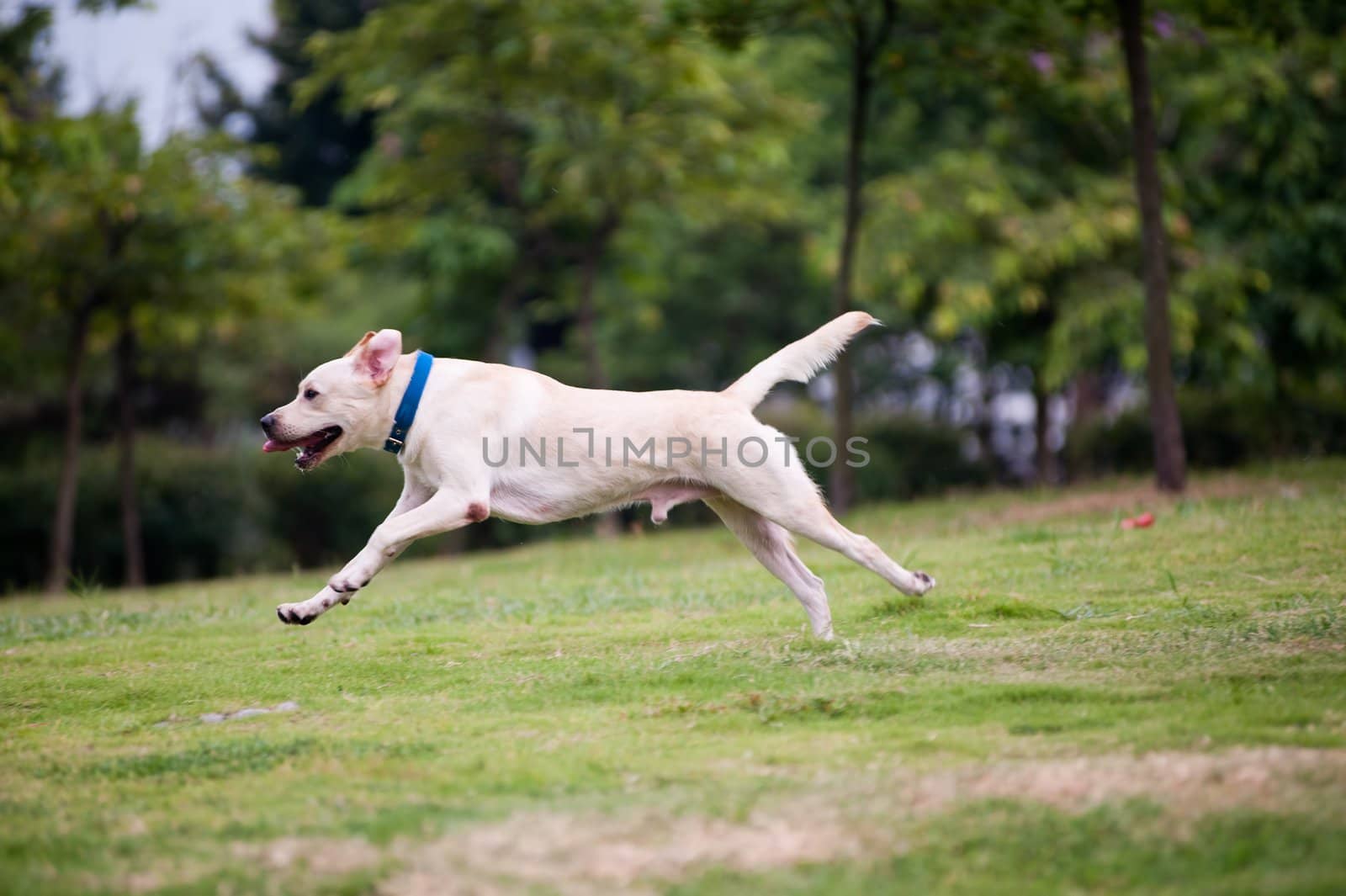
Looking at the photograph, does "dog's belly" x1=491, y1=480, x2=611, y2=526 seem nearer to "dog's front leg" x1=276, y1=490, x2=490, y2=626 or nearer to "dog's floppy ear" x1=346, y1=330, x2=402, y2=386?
"dog's front leg" x1=276, y1=490, x2=490, y2=626

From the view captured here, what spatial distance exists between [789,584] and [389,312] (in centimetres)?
2502

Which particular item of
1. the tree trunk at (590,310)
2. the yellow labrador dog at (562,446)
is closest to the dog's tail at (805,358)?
the yellow labrador dog at (562,446)

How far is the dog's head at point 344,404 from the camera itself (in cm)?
725

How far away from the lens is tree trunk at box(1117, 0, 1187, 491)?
1248 cm

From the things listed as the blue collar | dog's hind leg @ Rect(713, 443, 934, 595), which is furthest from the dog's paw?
dog's hind leg @ Rect(713, 443, 934, 595)

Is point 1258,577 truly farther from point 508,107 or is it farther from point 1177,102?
point 1177,102

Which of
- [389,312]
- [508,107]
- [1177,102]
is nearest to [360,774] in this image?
[508,107]

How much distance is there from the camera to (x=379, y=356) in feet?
23.8

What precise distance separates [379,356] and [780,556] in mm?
2463

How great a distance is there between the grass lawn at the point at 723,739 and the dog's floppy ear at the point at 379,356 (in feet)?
5.16

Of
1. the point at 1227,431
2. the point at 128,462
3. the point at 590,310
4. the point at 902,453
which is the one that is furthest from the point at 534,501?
the point at 902,453

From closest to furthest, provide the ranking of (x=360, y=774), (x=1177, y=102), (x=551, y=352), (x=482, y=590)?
1. (x=360, y=774)
2. (x=482, y=590)
3. (x=1177, y=102)
4. (x=551, y=352)

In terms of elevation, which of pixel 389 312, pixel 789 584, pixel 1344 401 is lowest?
pixel 789 584

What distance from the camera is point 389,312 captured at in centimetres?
3092
